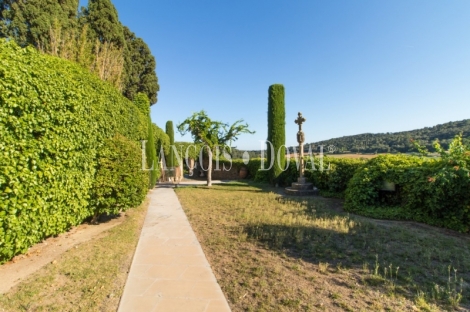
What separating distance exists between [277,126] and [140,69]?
13.9m

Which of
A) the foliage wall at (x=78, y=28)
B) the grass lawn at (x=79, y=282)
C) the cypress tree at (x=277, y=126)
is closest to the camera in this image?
the grass lawn at (x=79, y=282)

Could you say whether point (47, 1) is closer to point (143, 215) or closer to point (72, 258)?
point (143, 215)

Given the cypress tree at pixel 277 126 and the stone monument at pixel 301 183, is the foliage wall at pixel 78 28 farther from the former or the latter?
the stone monument at pixel 301 183

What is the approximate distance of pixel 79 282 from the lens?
2758 mm

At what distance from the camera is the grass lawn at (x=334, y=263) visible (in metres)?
2.36

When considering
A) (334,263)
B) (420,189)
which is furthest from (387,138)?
(334,263)

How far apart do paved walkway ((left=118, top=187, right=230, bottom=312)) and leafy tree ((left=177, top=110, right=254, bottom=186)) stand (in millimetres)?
8506

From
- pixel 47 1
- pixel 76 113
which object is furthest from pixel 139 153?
pixel 47 1

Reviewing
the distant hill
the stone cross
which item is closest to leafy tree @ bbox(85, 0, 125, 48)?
the stone cross

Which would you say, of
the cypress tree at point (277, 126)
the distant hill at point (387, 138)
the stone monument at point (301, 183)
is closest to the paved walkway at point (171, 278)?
the stone monument at point (301, 183)

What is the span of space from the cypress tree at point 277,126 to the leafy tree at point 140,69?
39.6 feet

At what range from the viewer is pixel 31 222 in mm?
3215

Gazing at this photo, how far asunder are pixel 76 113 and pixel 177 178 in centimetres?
1240

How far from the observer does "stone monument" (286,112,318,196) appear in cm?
988
